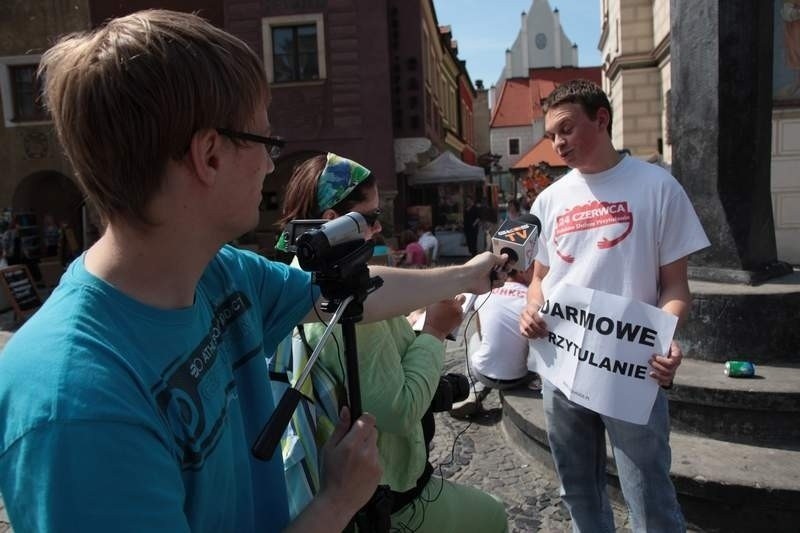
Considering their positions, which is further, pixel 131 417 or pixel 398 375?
pixel 398 375

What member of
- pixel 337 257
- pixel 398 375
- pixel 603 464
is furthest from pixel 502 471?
pixel 337 257

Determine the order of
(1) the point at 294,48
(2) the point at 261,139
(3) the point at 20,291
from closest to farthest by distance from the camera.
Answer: (2) the point at 261,139 < (3) the point at 20,291 < (1) the point at 294,48

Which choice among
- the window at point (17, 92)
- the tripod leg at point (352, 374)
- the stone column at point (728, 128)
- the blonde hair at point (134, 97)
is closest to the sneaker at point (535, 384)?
the stone column at point (728, 128)

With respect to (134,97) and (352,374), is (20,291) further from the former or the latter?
(134,97)

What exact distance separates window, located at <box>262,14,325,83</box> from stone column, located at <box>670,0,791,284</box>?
14852 millimetres

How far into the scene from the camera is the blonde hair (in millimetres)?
957

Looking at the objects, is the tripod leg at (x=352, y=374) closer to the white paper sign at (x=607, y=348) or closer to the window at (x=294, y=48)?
the white paper sign at (x=607, y=348)

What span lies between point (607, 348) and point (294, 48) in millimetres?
17301

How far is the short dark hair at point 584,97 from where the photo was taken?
8.55ft

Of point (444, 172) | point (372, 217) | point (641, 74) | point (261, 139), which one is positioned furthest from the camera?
point (444, 172)

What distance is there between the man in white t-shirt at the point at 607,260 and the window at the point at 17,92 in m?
19.4

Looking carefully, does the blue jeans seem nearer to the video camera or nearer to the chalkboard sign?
the video camera


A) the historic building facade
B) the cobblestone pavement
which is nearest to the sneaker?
the cobblestone pavement

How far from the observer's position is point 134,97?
0.96 metres
